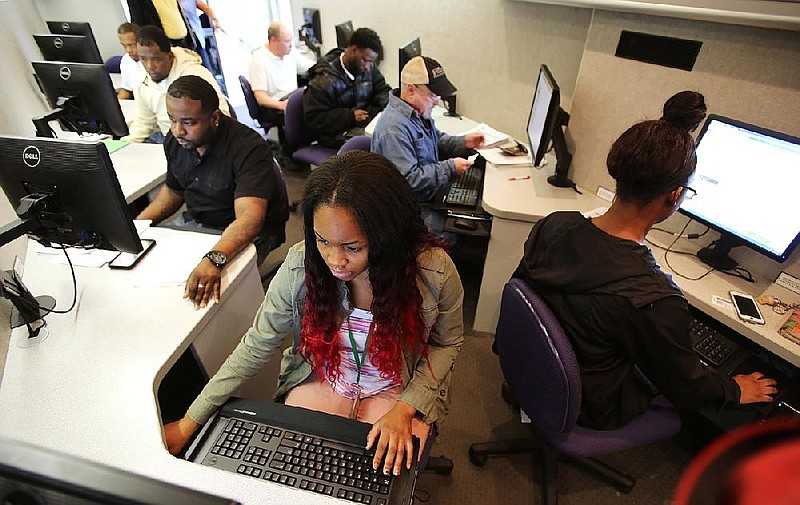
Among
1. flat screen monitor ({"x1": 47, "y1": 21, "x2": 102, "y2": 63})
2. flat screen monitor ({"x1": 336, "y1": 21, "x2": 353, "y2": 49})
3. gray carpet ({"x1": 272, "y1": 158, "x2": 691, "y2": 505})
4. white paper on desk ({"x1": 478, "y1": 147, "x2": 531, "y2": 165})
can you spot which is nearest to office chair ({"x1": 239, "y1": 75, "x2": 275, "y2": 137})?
flat screen monitor ({"x1": 336, "y1": 21, "x2": 353, "y2": 49})

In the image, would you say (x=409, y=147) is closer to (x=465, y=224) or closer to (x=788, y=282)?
(x=465, y=224)

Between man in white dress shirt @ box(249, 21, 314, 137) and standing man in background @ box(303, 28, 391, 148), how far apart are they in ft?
1.85

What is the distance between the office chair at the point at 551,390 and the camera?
3.35 ft

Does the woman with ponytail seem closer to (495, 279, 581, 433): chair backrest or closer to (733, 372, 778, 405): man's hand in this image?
(733, 372, 778, 405): man's hand

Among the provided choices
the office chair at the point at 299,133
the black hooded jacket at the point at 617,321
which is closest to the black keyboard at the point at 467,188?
the black hooded jacket at the point at 617,321

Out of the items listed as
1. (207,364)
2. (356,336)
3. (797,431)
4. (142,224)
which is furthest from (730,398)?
(142,224)

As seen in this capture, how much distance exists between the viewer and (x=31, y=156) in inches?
45.2

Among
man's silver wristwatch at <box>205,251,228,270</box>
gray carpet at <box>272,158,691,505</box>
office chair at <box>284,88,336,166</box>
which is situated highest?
man's silver wristwatch at <box>205,251,228,270</box>

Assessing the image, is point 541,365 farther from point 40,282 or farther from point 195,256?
point 40,282

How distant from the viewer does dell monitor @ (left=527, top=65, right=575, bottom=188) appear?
1784mm

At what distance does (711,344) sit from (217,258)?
1603 mm

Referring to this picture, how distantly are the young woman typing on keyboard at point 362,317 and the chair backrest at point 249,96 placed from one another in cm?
281

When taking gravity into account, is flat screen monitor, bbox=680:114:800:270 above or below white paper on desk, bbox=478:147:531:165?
above

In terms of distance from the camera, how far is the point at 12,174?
46.8 inches
